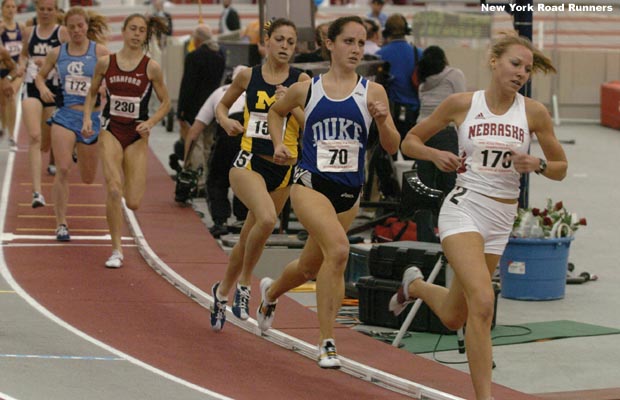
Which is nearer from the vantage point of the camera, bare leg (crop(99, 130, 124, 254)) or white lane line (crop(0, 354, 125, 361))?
white lane line (crop(0, 354, 125, 361))

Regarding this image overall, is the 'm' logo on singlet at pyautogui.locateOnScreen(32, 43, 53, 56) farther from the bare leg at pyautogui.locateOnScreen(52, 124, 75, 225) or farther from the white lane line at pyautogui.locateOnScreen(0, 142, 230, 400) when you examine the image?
the bare leg at pyautogui.locateOnScreen(52, 124, 75, 225)

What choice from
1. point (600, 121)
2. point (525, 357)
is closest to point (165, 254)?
point (525, 357)

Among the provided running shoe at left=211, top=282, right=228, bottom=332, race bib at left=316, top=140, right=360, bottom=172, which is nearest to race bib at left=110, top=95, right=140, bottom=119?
running shoe at left=211, top=282, right=228, bottom=332

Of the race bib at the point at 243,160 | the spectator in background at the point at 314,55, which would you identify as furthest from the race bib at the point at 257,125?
the spectator in background at the point at 314,55

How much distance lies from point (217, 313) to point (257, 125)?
4.77 feet

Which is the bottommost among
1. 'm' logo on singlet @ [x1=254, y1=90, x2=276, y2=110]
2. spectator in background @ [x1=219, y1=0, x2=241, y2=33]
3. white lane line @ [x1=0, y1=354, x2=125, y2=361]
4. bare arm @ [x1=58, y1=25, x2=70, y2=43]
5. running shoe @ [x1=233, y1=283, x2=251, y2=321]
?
white lane line @ [x1=0, y1=354, x2=125, y2=361]

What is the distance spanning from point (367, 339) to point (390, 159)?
20.4ft

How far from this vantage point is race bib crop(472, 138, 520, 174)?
8.38 metres

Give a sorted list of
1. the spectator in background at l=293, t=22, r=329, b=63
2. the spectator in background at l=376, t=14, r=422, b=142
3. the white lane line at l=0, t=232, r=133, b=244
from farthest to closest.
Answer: the spectator in background at l=376, t=14, r=422, b=142, the spectator in background at l=293, t=22, r=329, b=63, the white lane line at l=0, t=232, r=133, b=244

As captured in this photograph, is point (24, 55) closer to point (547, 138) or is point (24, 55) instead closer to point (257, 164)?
point (257, 164)

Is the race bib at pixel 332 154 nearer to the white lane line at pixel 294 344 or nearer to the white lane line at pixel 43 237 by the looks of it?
the white lane line at pixel 294 344

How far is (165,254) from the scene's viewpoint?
14.3m

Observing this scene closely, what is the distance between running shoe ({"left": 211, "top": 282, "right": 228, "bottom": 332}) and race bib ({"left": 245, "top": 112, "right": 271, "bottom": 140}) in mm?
1167

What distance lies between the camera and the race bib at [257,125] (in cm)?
1086
